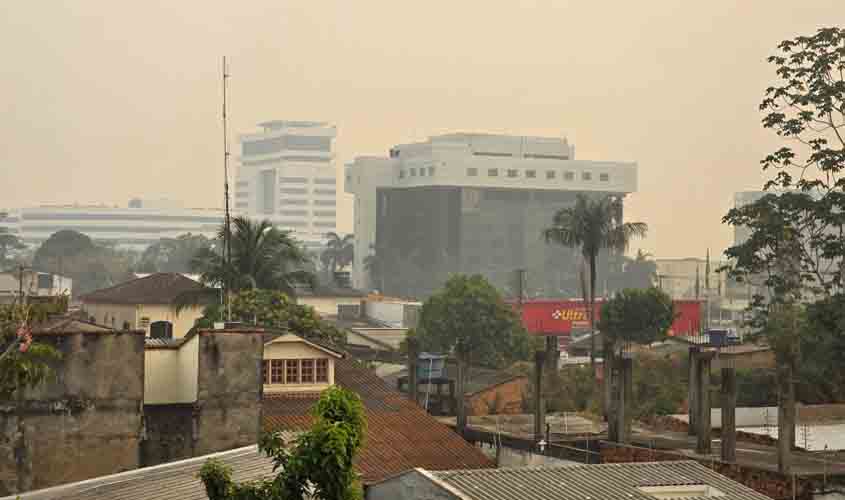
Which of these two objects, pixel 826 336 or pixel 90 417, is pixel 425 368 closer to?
pixel 826 336

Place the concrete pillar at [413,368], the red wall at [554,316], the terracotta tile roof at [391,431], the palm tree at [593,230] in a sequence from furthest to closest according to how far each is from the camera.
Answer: the red wall at [554,316]
the palm tree at [593,230]
the concrete pillar at [413,368]
the terracotta tile roof at [391,431]

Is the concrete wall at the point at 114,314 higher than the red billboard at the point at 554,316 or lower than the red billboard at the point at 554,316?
higher

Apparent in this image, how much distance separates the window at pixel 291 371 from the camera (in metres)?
43.4

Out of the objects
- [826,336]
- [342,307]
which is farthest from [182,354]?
[342,307]

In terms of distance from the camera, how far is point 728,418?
1650 inches

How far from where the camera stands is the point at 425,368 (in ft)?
225

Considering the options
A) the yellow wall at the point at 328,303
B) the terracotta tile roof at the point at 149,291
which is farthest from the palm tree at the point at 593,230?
the yellow wall at the point at 328,303

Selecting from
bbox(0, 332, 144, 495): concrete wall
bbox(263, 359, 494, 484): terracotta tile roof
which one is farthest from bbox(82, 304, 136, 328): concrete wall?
bbox(0, 332, 144, 495): concrete wall

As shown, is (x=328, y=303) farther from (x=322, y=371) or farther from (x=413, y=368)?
(x=322, y=371)

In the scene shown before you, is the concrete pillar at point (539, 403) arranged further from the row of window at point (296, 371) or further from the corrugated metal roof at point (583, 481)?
the corrugated metal roof at point (583, 481)

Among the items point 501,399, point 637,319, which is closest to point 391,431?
point 501,399

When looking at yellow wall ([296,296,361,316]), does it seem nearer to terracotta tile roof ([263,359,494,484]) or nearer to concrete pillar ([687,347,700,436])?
concrete pillar ([687,347,700,436])

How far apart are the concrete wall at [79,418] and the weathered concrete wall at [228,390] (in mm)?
1479

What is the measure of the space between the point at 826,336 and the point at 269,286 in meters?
26.0
